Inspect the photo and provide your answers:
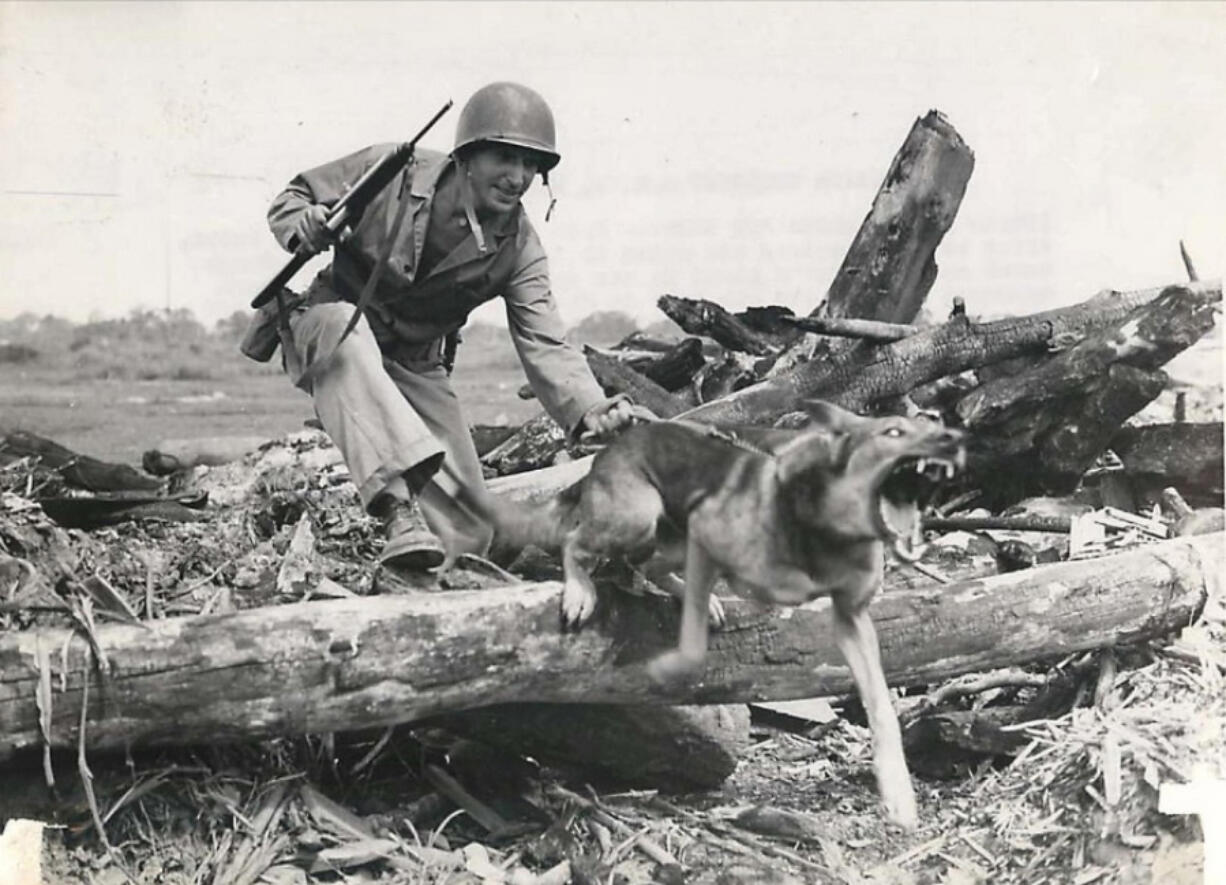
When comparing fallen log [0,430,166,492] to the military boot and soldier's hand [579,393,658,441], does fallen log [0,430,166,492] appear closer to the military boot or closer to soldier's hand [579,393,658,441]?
the military boot

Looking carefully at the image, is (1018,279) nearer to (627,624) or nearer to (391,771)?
(627,624)

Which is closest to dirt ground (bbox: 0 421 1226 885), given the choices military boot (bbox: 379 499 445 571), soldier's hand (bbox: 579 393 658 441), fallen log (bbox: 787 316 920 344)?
military boot (bbox: 379 499 445 571)

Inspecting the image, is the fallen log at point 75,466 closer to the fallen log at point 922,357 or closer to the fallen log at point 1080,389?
the fallen log at point 922,357

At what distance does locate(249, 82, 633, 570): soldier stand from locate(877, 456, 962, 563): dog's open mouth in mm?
565

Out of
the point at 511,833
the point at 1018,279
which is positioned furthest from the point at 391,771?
the point at 1018,279

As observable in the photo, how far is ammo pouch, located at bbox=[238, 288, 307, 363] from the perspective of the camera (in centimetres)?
227

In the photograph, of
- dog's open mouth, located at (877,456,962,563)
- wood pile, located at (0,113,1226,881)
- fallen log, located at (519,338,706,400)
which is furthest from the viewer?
fallen log, located at (519,338,706,400)

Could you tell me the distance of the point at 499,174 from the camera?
219 centimetres

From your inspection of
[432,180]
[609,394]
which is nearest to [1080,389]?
[609,394]

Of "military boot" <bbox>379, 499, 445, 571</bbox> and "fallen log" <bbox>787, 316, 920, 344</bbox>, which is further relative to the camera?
"fallen log" <bbox>787, 316, 920, 344</bbox>

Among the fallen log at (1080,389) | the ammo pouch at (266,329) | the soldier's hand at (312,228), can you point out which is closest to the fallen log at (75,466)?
the ammo pouch at (266,329)

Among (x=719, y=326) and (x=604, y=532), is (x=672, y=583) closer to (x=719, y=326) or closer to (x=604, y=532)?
(x=604, y=532)

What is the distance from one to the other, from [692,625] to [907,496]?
0.45 meters

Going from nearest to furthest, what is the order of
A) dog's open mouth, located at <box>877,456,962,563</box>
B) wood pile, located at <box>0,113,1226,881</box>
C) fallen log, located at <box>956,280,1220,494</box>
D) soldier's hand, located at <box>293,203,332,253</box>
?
dog's open mouth, located at <box>877,456,962,563</box> → wood pile, located at <box>0,113,1226,881</box> → soldier's hand, located at <box>293,203,332,253</box> → fallen log, located at <box>956,280,1220,494</box>
